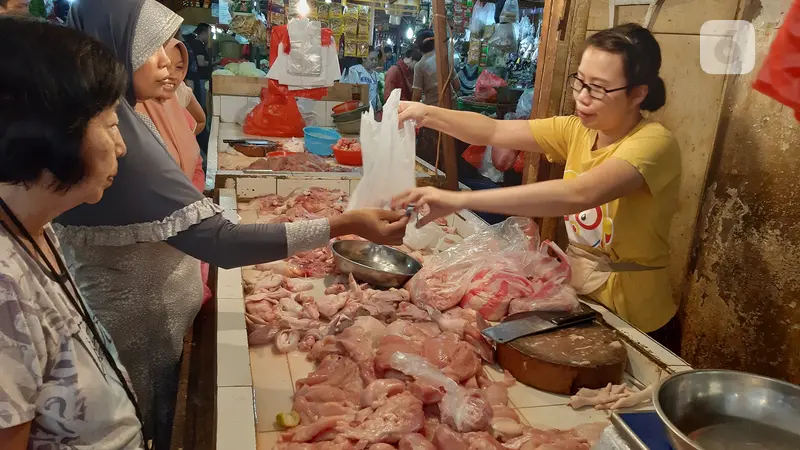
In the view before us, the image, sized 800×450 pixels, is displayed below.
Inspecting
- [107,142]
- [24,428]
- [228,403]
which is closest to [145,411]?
[228,403]

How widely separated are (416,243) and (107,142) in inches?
106

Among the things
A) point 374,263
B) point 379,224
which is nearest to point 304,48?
point 374,263

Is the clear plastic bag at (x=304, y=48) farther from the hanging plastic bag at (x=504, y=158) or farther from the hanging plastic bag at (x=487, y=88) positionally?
the hanging plastic bag at (x=487, y=88)

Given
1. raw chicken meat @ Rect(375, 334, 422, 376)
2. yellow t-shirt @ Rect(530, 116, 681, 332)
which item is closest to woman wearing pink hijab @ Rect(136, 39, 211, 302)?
raw chicken meat @ Rect(375, 334, 422, 376)

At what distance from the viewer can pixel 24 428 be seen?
1.28m

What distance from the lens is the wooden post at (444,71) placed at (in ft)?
15.6

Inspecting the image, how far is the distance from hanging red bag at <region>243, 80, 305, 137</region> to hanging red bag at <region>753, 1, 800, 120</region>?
21.2 ft

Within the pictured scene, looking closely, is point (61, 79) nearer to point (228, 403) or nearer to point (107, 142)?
point (107, 142)

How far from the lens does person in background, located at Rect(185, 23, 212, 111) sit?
32.2 ft

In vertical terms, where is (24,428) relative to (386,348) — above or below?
above

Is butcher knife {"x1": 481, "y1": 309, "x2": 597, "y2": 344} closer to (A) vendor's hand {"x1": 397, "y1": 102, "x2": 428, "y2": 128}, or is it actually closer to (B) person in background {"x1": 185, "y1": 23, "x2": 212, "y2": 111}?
(A) vendor's hand {"x1": 397, "y1": 102, "x2": 428, "y2": 128}

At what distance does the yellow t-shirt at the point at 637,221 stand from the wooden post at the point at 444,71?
78.3 inches

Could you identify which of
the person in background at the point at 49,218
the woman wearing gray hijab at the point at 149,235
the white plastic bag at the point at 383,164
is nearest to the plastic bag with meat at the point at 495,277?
the white plastic bag at the point at 383,164

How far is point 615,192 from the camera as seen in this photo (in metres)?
2.58
